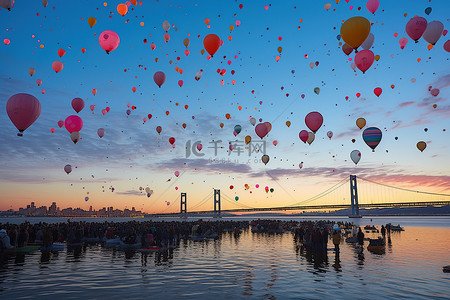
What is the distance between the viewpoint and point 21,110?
20.3 meters

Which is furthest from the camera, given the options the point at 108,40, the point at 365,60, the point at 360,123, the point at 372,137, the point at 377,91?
the point at 360,123

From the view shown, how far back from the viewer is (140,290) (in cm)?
1246

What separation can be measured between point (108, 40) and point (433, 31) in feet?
70.0

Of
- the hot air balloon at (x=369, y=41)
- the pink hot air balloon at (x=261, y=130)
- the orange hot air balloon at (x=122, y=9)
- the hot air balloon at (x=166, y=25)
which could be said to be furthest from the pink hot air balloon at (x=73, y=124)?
the hot air balloon at (x=369, y=41)

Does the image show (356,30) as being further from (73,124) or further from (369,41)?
(73,124)

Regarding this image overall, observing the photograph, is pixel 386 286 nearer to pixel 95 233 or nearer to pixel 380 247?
pixel 380 247

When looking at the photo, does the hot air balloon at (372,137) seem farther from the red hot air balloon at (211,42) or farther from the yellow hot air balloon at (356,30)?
the red hot air balloon at (211,42)

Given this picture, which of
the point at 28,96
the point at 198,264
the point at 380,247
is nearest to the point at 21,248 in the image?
the point at 28,96

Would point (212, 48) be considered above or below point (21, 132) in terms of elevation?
above

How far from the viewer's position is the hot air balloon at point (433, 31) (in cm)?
2397

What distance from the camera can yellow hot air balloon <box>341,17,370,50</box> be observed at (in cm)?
1988

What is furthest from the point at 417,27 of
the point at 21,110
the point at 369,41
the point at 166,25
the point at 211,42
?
the point at 21,110

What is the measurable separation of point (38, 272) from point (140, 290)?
643cm

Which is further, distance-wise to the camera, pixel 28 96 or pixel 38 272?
pixel 28 96
